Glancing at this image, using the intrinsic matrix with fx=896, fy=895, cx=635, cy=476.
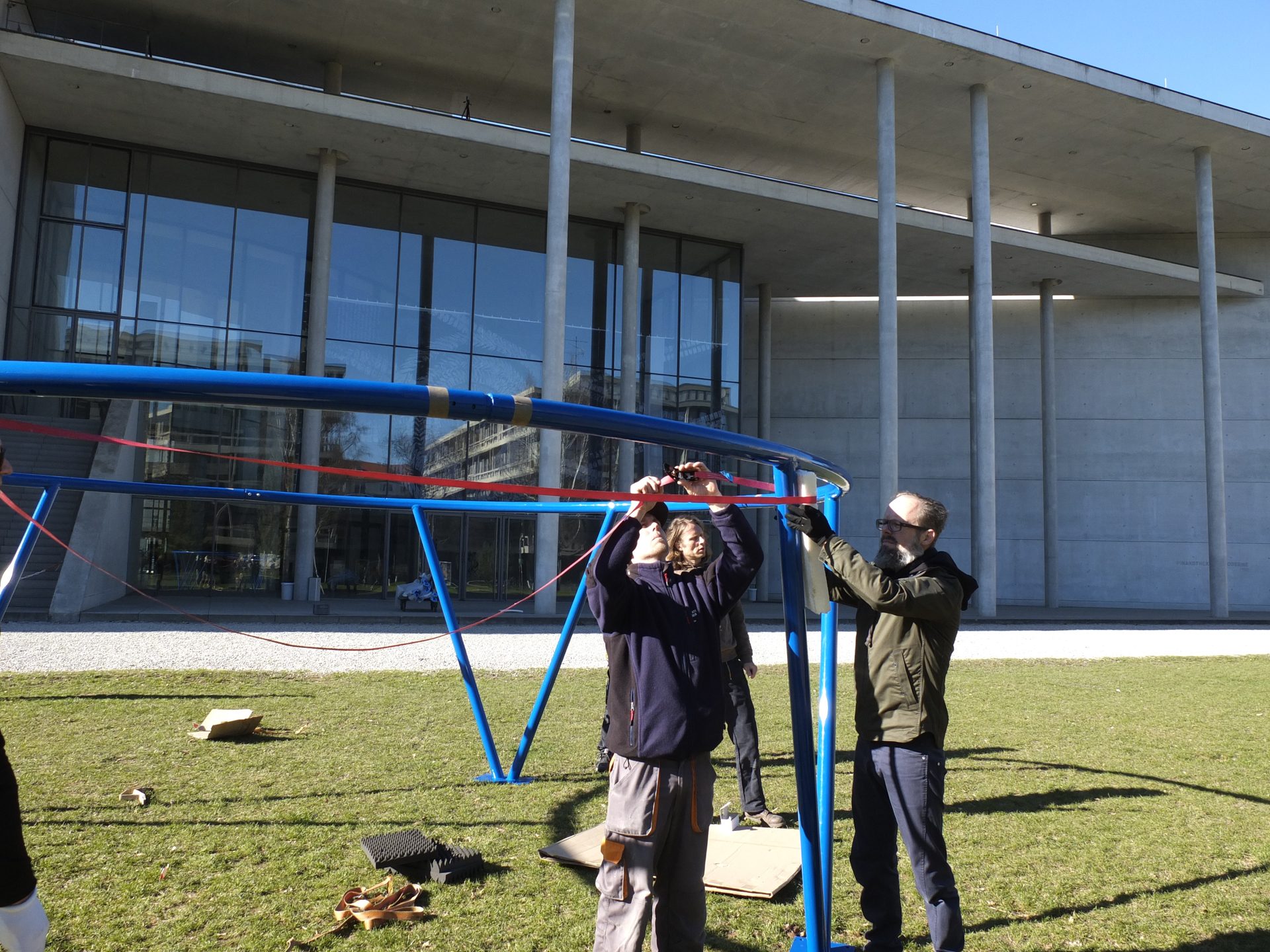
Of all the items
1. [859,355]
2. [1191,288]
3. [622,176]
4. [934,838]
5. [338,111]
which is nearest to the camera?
[934,838]

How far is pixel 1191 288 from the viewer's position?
32000 millimetres

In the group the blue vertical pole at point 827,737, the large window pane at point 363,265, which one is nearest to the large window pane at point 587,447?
the large window pane at point 363,265

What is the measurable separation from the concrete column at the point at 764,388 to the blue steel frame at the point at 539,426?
83.9ft

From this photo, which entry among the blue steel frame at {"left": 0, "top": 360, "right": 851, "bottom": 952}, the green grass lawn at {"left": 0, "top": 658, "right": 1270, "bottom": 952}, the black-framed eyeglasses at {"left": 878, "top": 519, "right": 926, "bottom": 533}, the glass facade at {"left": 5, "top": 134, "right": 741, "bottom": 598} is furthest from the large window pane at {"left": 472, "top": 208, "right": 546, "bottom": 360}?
the black-framed eyeglasses at {"left": 878, "top": 519, "right": 926, "bottom": 533}

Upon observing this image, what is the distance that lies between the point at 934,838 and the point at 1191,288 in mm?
34948

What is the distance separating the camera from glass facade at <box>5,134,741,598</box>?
2225cm

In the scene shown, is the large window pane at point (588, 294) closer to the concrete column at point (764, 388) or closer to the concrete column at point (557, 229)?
the concrete column at point (557, 229)

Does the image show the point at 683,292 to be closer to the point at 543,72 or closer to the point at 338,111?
the point at 543,72

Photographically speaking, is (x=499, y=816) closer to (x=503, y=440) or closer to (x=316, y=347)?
(x=503, y=440)

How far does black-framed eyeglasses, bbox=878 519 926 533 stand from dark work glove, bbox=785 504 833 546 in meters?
0.41

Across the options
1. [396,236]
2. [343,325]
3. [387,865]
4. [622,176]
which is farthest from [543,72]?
[387,865]

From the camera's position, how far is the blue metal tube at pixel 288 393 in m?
2.31

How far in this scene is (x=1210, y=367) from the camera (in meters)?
27.4

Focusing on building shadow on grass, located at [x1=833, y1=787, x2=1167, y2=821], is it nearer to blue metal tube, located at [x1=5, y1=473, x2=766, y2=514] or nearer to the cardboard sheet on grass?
the cardboard sheet on grass
